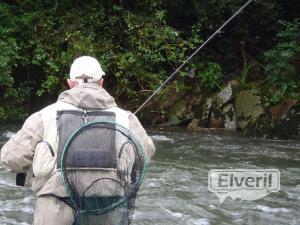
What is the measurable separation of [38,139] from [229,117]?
865 centimetres

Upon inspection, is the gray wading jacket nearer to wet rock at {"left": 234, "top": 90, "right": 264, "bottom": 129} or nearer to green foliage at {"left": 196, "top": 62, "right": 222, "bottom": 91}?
wet rock at {"left": 234, "top": 90, "right": 264, "bottom": 129}

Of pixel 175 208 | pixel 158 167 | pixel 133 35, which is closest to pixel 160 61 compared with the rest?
pixel 133 35

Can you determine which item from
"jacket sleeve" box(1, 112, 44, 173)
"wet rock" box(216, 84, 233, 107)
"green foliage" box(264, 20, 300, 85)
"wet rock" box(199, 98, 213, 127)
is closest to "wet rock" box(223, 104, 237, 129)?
"wet rock" box(216, 84, 233, 107)

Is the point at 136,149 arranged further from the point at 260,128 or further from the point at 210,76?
the point at 210,76

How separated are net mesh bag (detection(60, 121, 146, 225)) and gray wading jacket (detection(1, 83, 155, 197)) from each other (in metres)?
0.07

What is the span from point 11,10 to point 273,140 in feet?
19.5

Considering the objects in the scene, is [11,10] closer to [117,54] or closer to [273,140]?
[117,54]

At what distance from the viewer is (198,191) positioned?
5.96m

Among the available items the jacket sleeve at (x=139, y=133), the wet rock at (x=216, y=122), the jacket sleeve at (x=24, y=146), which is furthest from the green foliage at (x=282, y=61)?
the jacket sleeve at (x=24, y=146)

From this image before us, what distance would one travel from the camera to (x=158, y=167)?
23.5 ft

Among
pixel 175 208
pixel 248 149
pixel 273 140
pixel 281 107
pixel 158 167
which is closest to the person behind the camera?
pixel 175 208

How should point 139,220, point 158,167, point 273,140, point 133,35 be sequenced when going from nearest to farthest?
point 139,220, point 158,167, point 273,140, point 133,35

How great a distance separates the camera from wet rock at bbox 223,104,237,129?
1066 centimetres

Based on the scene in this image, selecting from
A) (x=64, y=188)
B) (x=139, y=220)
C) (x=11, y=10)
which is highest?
(x=11, y=10)
